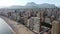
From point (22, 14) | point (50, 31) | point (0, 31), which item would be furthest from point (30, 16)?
point (0, 31)

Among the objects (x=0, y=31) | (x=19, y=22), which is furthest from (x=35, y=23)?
(x=0, y=31)

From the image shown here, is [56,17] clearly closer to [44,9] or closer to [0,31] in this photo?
[44,9]

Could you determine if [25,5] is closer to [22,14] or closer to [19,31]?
[22,14]

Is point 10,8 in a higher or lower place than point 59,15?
higher

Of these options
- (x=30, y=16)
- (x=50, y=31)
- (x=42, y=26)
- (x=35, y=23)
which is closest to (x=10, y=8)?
(x=30, y=16)

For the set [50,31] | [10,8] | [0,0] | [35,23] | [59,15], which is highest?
[0,0]

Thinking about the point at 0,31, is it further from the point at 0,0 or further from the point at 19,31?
the point at 0,0

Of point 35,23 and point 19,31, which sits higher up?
point 35,23

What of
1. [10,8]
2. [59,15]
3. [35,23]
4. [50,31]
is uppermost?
[10,8]
